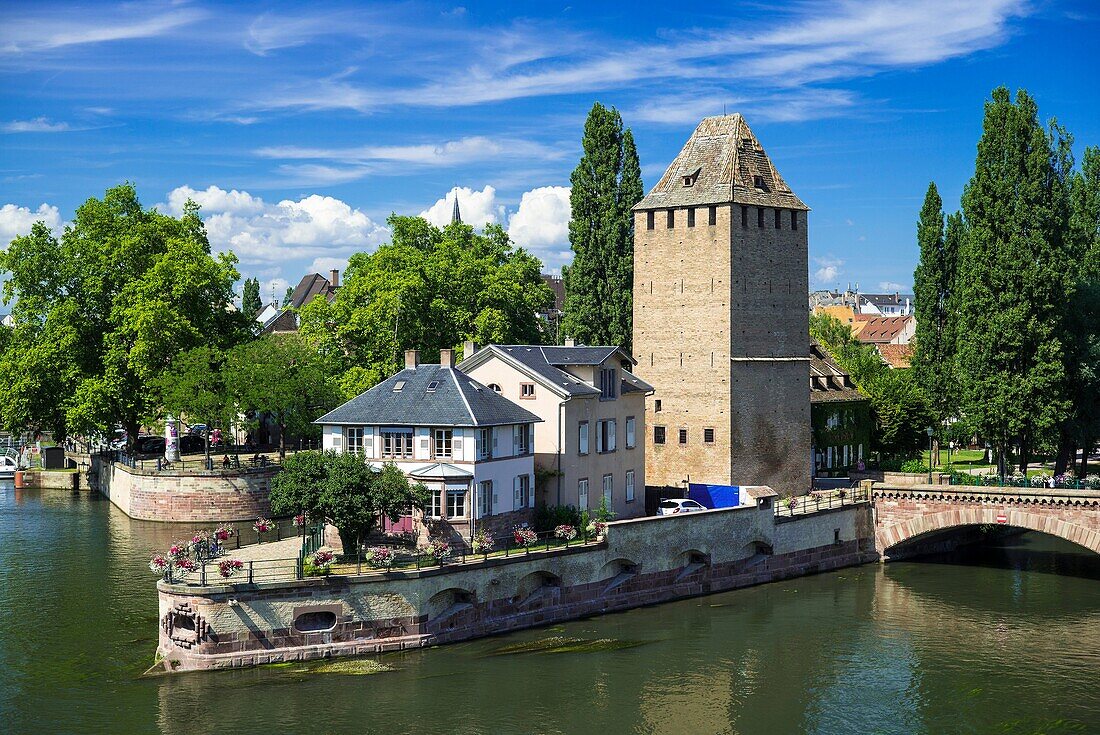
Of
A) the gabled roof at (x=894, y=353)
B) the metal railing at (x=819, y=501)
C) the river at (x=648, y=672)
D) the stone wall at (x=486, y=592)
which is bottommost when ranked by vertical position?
the river at (x=648, y=672)

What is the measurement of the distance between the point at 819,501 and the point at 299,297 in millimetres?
83051

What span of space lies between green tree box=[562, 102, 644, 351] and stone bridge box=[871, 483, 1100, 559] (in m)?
19.8

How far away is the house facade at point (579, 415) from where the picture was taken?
166 ft

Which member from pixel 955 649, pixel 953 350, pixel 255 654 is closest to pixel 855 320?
pixel 953 350

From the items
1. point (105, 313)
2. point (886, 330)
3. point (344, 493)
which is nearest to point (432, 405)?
point (344, 493)

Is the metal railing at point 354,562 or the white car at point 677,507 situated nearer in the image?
the metal railing at point 354,562

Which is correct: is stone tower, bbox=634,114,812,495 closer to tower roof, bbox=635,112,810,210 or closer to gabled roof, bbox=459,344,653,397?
tower roof, bbox=635,112,810,210

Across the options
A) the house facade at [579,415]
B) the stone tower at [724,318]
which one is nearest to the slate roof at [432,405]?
the house facade at [579,415]

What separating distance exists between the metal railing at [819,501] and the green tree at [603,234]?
16.4 m

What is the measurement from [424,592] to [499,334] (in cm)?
3283

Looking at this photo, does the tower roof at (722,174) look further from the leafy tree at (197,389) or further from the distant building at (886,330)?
the distant building at (886,330)

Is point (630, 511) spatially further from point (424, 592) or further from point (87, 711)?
point (87, 711)

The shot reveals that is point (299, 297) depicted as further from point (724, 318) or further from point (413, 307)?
point (724, 318)

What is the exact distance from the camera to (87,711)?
3431 cm
